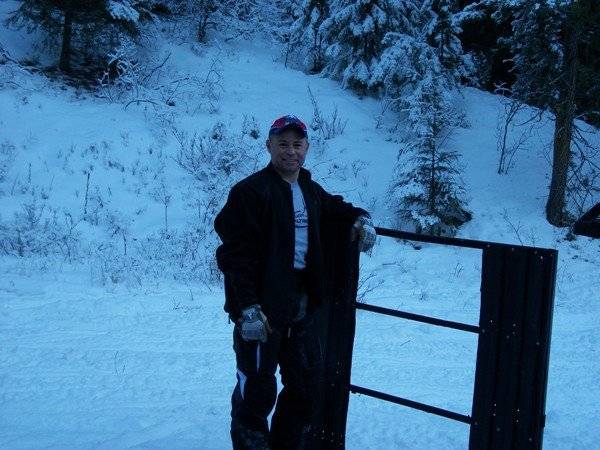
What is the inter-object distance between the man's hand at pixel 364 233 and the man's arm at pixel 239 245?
0.65 meters

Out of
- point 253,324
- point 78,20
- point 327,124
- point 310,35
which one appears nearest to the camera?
point 253,324

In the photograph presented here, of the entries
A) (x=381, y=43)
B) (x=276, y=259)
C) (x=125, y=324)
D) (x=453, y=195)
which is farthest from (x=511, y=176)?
(x=276, y=259)

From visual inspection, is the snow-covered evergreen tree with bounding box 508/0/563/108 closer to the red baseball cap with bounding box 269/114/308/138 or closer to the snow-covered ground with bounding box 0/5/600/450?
the snow-covered ground with bounding box 0/5/600/450

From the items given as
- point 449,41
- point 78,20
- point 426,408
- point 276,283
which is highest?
point 449,41

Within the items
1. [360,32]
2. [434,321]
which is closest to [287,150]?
[434,321]

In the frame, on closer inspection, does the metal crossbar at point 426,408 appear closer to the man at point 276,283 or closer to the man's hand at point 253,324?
the man at point 276,283

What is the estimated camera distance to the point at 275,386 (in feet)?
10.4

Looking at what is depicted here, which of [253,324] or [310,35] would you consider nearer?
[253,324]

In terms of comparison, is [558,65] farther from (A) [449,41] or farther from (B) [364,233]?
(B) [364,233]

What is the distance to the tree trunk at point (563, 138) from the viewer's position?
12148 mm

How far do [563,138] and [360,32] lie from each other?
6.19 metres

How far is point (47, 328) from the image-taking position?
6.30m

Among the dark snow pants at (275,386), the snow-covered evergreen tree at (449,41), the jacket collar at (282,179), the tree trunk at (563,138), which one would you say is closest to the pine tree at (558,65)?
the tree trunk at (563,138)

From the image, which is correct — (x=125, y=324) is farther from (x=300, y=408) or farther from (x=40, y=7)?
(x=40, y=7)
